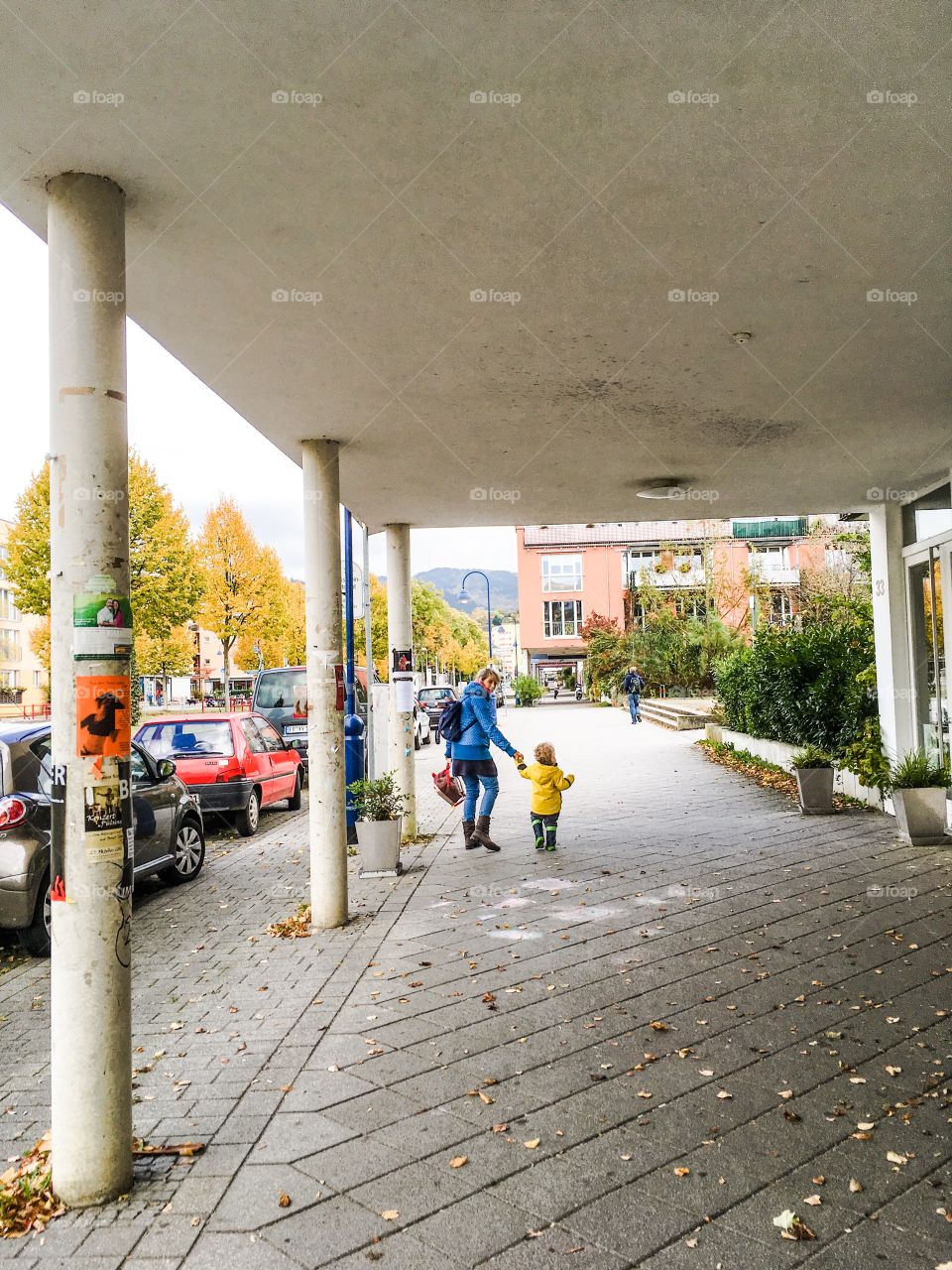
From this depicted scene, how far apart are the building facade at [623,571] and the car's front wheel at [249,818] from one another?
3026 centimetres

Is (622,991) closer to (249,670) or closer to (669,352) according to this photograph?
(669,352)

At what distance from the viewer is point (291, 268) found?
4520 millimetres

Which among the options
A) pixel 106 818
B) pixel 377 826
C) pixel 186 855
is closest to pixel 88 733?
pixel 106 818

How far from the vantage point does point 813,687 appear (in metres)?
14.0

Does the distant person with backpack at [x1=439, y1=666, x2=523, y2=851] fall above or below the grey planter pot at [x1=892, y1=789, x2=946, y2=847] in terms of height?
above

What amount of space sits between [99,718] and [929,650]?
9.99 metres

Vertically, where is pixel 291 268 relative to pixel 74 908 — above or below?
above

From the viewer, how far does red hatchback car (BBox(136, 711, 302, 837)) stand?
12.0m

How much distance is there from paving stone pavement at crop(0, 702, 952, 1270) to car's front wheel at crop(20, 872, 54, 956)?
0.13 meters

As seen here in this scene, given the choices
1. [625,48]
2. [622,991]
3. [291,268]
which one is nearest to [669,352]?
[291,268]

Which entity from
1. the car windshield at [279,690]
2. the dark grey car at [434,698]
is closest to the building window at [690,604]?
the dark grey car at [434,698]

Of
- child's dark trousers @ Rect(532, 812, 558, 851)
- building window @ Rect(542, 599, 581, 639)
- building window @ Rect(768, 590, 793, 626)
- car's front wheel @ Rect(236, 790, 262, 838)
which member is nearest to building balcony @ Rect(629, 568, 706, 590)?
building window @ Rect(768, 590, 793, 626)

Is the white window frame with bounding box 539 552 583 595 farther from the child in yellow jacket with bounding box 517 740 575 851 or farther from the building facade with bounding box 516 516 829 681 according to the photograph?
the child in yellow jacket with bounding box 517 740 575 851

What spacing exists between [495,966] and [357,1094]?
188 cm
